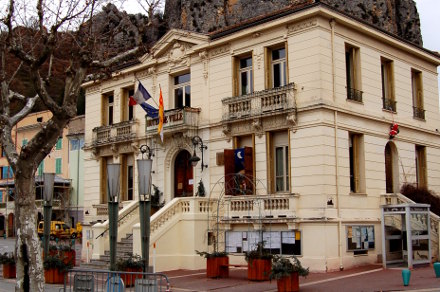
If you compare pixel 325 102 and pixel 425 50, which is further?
pixel 425 50

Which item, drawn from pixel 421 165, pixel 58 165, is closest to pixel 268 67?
pixel 421 165

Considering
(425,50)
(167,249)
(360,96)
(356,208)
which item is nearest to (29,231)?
(167,249)

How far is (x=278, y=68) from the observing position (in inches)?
920

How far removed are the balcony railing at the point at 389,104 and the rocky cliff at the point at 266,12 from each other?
24.6 m

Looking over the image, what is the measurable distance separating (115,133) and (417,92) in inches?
608

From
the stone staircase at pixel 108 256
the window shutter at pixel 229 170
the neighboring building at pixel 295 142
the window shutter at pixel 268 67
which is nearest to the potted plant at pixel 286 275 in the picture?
the neighboring building at pixel 295 142

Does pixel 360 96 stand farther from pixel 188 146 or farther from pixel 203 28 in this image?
pixel 203 28

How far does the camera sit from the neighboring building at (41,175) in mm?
54812

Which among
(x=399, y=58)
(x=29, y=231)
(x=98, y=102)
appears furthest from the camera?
(x=98, y=102)

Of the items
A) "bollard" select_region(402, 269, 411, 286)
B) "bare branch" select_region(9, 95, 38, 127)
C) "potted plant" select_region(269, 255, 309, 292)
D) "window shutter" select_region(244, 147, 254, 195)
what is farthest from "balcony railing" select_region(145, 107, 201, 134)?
"bollard" select_region(402, 269, 411, 286)

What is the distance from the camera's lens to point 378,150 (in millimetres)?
23609

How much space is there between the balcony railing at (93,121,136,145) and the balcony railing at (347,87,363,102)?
1114 cm

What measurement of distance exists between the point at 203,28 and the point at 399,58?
3102 cm

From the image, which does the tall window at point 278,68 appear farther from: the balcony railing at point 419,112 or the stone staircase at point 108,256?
the stone staircase at point 108,256
